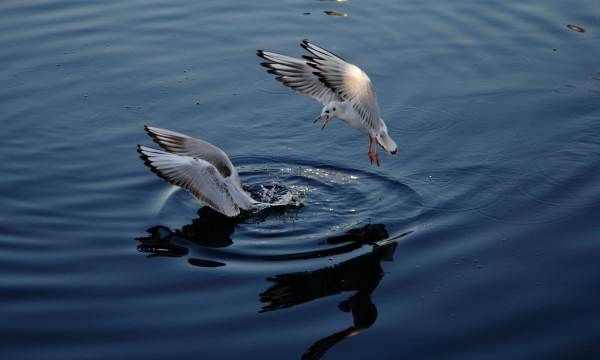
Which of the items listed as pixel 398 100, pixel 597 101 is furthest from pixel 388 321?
pixel 597 101

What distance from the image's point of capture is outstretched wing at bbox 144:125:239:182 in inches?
408

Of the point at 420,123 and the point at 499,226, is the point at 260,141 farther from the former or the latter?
the point at 499,226

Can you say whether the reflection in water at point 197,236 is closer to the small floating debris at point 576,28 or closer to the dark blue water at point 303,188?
the dark blue water at point 303,188

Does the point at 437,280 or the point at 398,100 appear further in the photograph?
the point at 398,100

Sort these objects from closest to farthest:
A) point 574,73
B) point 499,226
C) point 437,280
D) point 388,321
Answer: point 388,321, point 437,280, point 499,226, point 574,73

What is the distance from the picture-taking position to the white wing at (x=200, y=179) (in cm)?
981

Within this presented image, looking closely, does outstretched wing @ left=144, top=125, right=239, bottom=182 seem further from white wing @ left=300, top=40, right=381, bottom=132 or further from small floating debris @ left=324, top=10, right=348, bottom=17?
small floating debris @ left=324, top=10, right=348, bottom=17

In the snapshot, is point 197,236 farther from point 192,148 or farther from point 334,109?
point 334,109

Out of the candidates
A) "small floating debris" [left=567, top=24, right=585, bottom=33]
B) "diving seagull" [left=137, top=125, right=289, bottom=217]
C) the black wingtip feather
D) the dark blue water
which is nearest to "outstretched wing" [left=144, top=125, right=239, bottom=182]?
"diving seagull" [left=137, top=125, right=289, bottom=217]

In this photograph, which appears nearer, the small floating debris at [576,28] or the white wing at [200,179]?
the white wing at [200,179]

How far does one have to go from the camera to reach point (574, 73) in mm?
13281

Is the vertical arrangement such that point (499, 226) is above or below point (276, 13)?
below

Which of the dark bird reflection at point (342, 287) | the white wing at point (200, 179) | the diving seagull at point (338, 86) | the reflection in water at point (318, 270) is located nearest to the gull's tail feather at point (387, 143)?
the diving seagull at point (338, 86)

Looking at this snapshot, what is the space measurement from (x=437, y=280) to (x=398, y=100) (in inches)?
161
